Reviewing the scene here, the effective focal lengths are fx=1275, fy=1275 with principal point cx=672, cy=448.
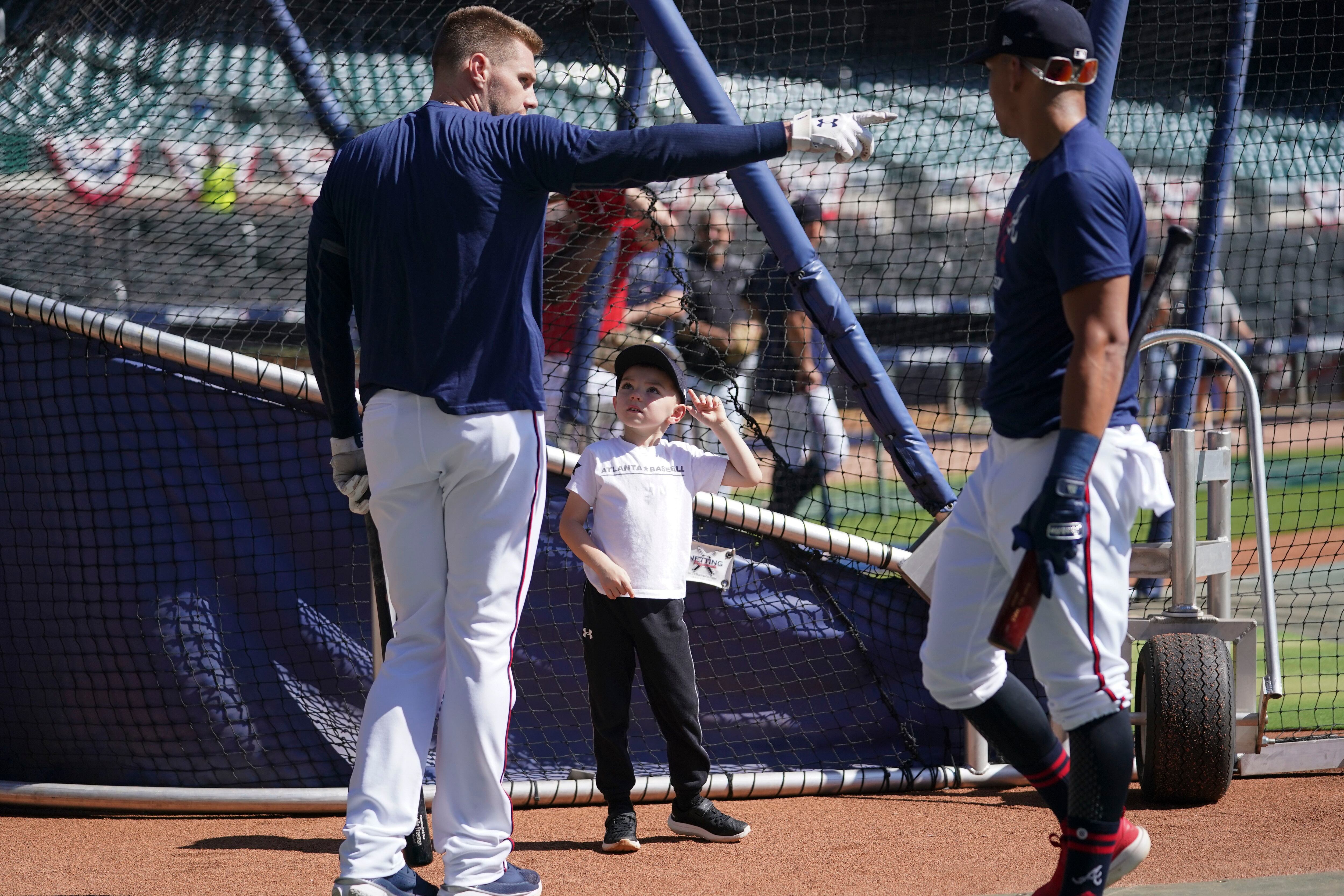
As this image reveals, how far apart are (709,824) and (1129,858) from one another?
1.24 metres

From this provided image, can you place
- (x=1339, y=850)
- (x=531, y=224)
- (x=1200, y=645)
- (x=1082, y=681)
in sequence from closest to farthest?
1. (x=1082, y=681)
2. (x=531, y=224)
3. (x=1339, y=850)
4. (x=1200, y=645)

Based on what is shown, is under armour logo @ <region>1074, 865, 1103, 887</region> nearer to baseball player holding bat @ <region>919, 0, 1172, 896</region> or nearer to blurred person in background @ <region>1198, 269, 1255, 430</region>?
baseball player holding bat @ <region>919, 0, 1172, 896</region>

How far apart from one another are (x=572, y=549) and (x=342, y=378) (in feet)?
2.85

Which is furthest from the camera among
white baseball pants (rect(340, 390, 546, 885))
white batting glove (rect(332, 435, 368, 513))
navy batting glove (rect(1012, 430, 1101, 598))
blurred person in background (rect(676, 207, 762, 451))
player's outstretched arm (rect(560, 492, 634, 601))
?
blurred person in background (rect(676, 207, 762, 451))

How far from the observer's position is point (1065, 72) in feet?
8.49

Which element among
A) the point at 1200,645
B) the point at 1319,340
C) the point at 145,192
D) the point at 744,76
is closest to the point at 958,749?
the point at 1200,645

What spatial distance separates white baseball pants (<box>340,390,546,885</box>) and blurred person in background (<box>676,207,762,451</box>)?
205cm

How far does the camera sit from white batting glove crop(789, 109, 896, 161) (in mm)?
2770

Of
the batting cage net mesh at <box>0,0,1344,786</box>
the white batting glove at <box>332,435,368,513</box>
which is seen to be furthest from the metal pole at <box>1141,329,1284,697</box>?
the white batting glove at <box>332,435,368,513</box>

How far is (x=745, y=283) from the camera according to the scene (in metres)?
6.47

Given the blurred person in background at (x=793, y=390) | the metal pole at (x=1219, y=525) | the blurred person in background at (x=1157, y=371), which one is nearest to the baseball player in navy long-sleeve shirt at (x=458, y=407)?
the metal pole at (x=1219, y=525)

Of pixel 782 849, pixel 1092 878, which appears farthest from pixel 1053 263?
pixel 782 849

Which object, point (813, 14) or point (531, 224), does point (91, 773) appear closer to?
point (531, 224)

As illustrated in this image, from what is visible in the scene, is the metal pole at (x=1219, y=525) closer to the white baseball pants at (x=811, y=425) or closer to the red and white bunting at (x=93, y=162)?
the white baseball pants at (x=811, y=425)
